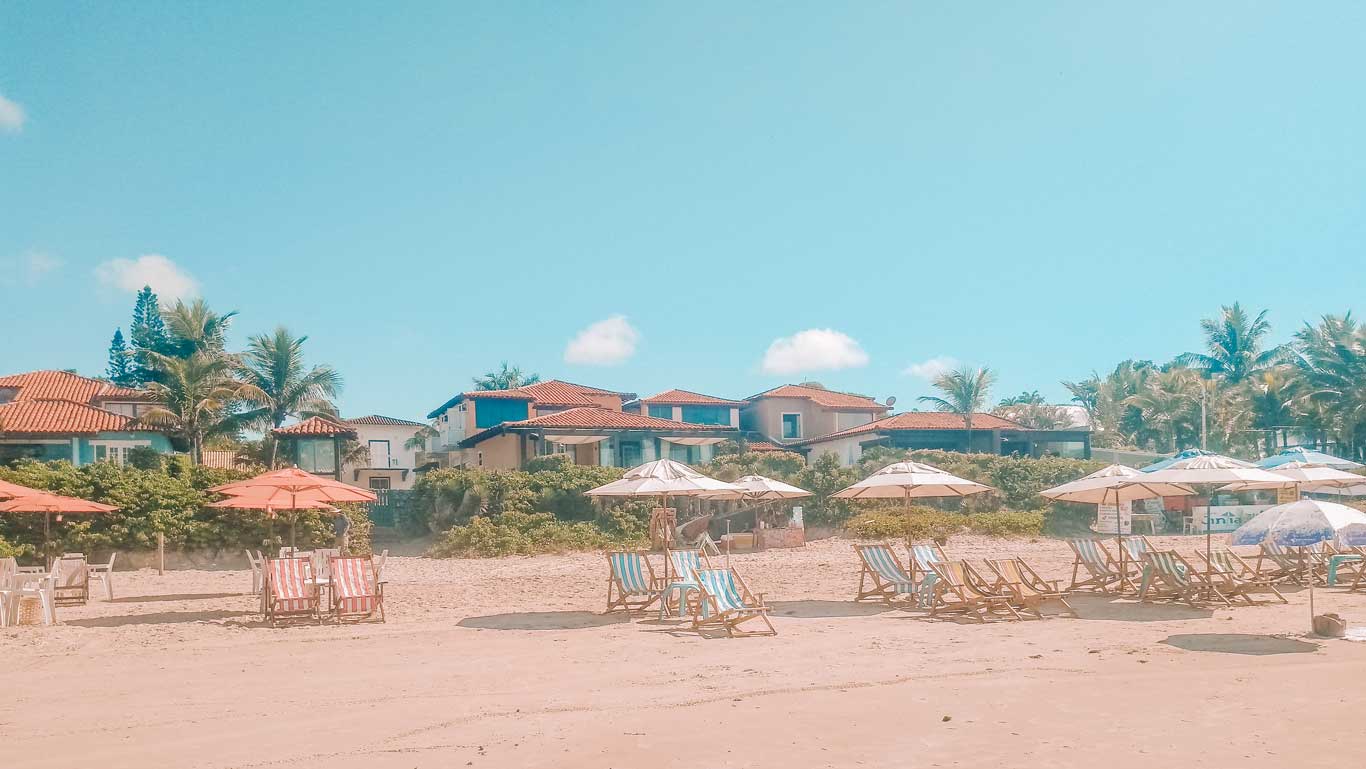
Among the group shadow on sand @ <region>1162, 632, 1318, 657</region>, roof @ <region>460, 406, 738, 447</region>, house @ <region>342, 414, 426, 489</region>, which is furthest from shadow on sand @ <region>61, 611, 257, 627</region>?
house @ <region>342, 414, 426, 489</region>

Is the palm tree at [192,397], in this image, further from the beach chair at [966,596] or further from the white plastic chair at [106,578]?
the beach chair at [966,596]

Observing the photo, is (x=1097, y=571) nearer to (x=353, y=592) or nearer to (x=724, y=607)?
(x=724, y=607)

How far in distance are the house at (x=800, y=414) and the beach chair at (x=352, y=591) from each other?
108 ft

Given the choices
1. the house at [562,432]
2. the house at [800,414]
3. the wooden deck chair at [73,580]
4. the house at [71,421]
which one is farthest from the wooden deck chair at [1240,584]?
the house at [800,414]

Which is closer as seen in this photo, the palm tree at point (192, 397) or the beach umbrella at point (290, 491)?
the beach umbrella at point (290, 491)

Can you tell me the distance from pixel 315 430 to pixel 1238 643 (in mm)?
31918

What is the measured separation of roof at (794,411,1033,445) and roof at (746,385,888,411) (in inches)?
40.2

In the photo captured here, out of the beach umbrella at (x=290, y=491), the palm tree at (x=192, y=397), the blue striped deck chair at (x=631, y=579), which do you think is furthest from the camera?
the palm tree at (x=192, y=397)

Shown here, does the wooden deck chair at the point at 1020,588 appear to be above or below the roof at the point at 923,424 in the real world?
below

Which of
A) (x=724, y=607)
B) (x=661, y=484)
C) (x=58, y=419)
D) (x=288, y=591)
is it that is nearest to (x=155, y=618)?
(x=288, y=591)

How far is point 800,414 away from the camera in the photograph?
1813 inches

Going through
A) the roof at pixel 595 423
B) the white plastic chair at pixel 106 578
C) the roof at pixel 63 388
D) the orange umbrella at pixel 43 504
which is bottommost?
the white plastic chair at pixel 106 578

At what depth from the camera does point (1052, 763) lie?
5773 mm

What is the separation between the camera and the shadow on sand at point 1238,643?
936 cm
